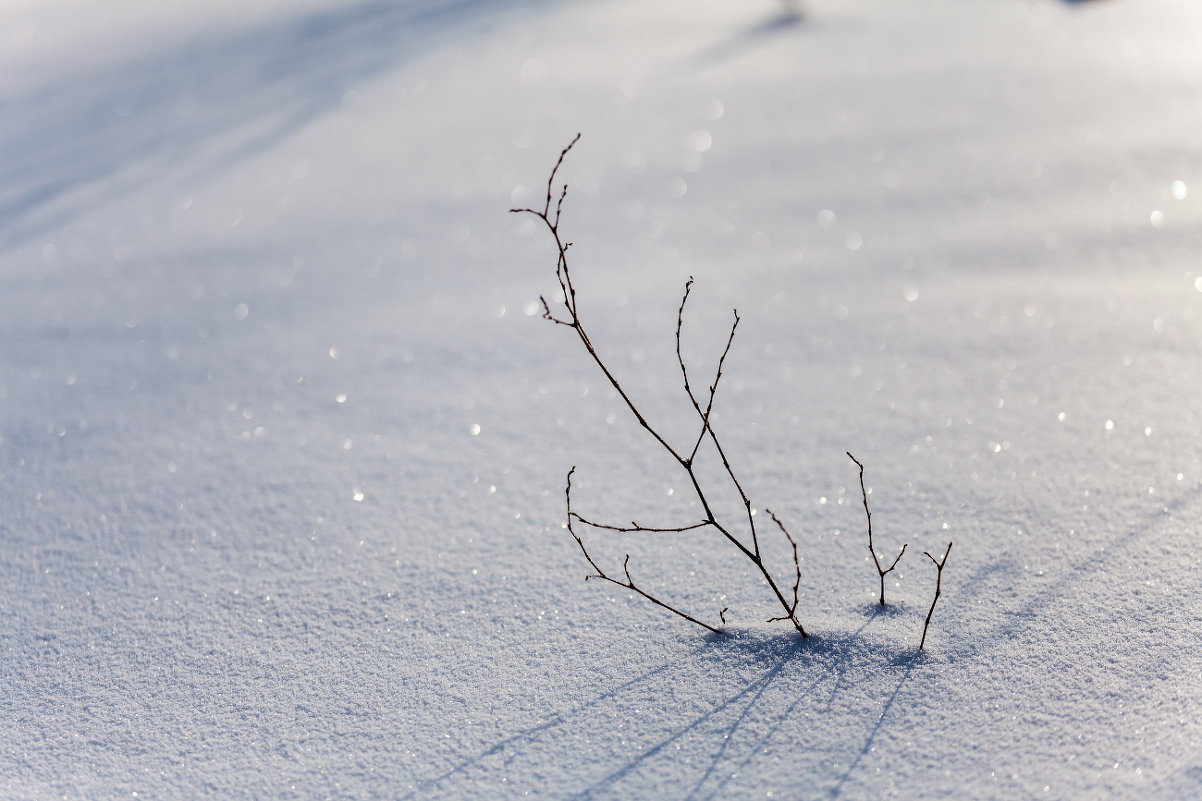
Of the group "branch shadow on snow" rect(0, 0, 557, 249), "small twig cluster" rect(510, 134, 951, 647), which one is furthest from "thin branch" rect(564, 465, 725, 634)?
"branch shadow on snow" rect(0, 0, 557, 249)

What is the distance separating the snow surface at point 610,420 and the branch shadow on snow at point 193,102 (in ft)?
0.10

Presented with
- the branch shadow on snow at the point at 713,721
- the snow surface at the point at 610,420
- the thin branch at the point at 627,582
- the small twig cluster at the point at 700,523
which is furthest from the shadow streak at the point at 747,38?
the branch shadow on snow at the point at 713,721

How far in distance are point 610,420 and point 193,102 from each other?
284cm

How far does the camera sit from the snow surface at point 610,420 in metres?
1.31

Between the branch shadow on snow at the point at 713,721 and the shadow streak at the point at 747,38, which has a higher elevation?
the shadow streak at the point at 747,38

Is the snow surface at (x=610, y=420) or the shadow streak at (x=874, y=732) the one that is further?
the snow surface at (x=610, y=420)

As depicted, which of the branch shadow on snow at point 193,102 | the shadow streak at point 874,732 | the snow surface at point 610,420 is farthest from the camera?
the branch shadow on snow at point 193,102

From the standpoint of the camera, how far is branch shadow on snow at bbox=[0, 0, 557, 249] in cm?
330

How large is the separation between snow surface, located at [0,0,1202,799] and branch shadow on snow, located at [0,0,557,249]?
0.10 feet

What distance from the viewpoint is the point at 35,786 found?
132cm

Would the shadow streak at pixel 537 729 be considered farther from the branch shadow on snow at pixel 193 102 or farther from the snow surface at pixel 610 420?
the branch shadow on snow at pixel 193 102

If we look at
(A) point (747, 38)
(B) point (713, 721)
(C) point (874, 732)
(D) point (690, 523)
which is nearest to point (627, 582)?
(D) point (690, 523)

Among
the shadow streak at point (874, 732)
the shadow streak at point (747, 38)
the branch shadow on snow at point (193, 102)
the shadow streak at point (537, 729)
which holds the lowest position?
the shadow streak at point (874, 732)

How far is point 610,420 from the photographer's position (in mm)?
2023
